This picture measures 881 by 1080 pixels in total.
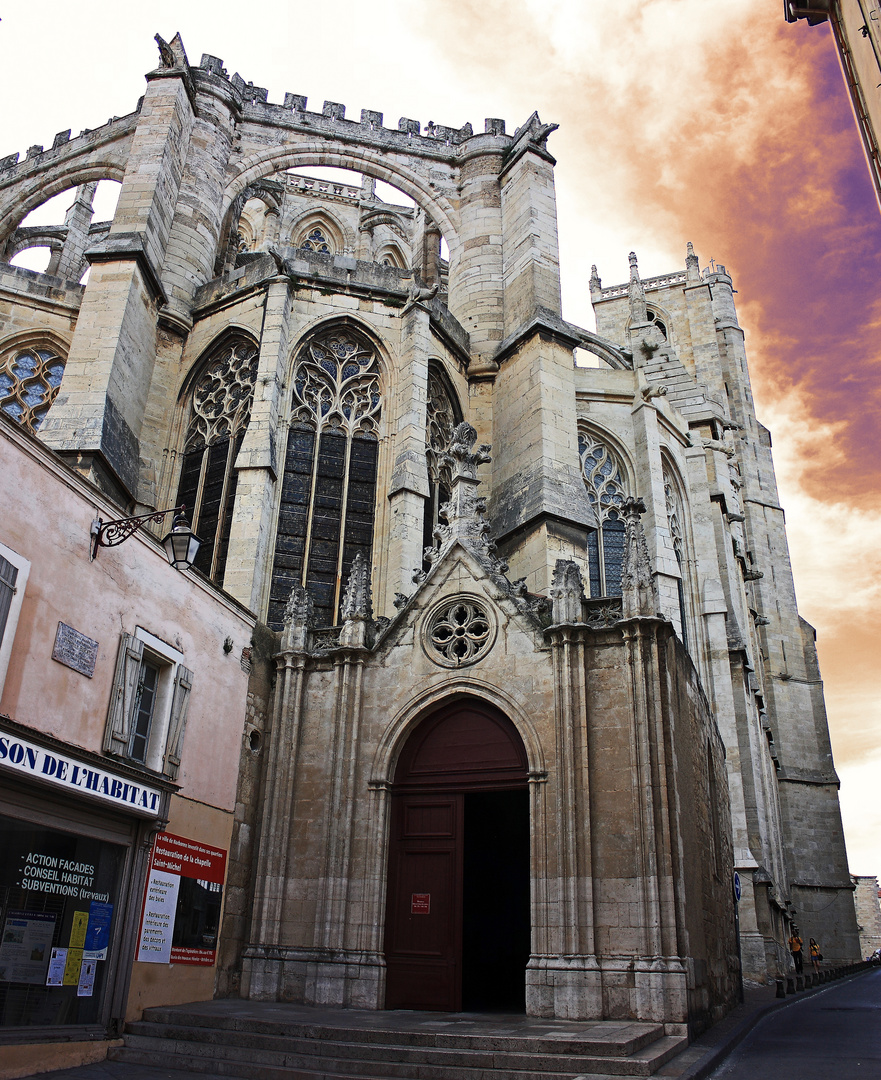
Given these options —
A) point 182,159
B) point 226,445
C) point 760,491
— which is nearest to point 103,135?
point 182,159

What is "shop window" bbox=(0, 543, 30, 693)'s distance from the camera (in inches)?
302

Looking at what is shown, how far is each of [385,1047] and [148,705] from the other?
4339 mm

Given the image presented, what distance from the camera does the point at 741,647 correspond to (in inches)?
920

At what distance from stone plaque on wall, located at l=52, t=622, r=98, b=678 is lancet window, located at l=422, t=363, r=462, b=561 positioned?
9.84m

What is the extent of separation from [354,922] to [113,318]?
12.8 m

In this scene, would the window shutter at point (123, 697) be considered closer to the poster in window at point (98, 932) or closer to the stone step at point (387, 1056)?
the poster in window at point (98, 932)

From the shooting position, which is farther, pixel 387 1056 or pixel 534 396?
pixel 534 396

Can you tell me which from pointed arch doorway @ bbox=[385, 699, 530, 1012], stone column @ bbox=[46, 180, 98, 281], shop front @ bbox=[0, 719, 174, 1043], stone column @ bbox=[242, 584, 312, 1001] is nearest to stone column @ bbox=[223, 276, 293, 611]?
stone column @ bbox=[242, 584, 312, 1001]

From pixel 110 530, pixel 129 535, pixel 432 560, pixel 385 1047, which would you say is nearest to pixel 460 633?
pixel 432 560

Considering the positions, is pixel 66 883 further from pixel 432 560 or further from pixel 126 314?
pixel 126 314

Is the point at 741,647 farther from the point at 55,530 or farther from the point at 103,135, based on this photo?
the point at 103,135

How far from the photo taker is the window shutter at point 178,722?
31.9 ft

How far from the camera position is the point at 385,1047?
7.54 metres

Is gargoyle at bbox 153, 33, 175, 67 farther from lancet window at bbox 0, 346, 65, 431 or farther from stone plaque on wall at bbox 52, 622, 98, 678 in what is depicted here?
stone plaque on wall at bbox 52, 622, 98, 678
